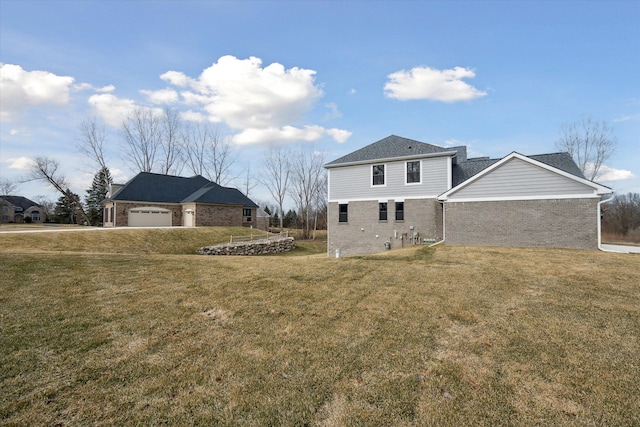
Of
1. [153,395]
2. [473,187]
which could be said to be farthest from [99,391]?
[473,187]

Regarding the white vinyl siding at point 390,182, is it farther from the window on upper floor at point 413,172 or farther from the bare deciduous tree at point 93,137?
the bare deciduous tree at point 93,137

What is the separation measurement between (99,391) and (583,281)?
946 centimetres

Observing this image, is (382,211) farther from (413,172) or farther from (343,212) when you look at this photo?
(413,172)

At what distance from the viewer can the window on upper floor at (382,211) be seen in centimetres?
1814

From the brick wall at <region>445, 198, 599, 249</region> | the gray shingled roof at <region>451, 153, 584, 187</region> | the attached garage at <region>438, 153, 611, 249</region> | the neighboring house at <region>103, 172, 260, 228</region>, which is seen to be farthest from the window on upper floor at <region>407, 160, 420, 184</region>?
the neighboring house at <region>103, 172, 260, 228</region>

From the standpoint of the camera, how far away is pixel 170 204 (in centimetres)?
3128

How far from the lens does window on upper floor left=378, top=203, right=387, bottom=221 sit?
18141 mm

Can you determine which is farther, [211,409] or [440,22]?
[440,22]

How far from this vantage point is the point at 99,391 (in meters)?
2.79

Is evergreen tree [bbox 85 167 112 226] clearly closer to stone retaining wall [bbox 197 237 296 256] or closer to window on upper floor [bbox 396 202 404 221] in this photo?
stone retaining wall [bbox 197 237 296 256]

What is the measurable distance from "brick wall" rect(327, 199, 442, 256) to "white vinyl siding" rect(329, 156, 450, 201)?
491 millimetres

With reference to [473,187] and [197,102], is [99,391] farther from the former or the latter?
[197,102]

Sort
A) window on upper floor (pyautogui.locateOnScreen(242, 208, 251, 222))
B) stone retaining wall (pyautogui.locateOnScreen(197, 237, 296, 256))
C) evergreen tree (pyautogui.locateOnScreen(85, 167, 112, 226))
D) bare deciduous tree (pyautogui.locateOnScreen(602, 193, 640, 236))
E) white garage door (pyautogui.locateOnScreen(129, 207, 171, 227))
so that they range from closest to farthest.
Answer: stone retaining wall (pyautogui.locateOnScreen(197, 237, 296, 256))
white garage door (pyautogui.locateOnScreen(129, 207, 171, 227))
bare deciduous tree (pyautogui.locateOnScreen(602, 193, 640, 236))
window on upper floor (pyautogui.locateOnScreen(242, 208, 251, 222))
evergreen tree (pyautogui.locateOnScreen(85, 167, 112, 226))

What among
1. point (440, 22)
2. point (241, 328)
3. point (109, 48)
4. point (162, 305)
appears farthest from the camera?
point (109, 48)
